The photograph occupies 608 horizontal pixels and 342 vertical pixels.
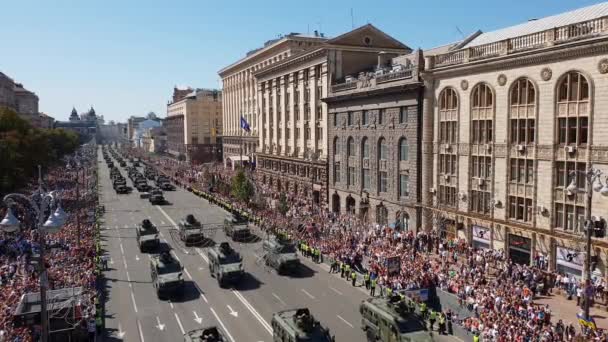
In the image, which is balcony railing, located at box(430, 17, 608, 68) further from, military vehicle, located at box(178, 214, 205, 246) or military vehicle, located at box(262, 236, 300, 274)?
military vehicle, located at box(178, 214, 205, 246)

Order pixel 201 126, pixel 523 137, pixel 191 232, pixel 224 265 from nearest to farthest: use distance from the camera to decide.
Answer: pixel 224 265, pixel 523 137, pixel 191 232, pixel 201 126

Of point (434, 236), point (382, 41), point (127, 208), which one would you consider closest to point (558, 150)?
point (434, 236)

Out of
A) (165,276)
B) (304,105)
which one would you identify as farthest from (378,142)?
(165,276)

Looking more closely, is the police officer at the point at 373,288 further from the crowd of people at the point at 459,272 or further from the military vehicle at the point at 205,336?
the military vehicle at the point at 205,336

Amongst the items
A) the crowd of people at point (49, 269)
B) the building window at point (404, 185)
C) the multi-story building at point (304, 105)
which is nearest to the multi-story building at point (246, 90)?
the multi-story building at point (304, 105)

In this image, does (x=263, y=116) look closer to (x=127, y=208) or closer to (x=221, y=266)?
(x=127, y=208)

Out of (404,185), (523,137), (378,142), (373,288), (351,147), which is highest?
(523,137)

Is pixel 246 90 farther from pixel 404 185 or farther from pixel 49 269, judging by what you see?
pixel 49 269
